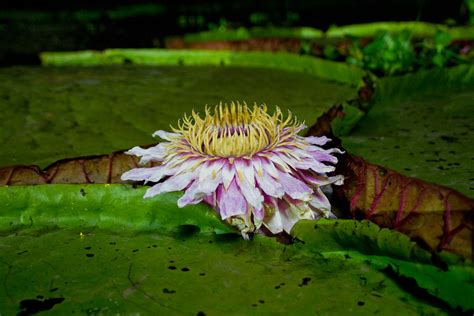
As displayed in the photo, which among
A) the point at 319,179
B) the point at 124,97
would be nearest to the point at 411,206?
the point at 319,179

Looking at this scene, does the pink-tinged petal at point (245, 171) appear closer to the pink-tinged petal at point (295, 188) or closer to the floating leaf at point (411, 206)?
the pink-tinged petal at point (295, 188)

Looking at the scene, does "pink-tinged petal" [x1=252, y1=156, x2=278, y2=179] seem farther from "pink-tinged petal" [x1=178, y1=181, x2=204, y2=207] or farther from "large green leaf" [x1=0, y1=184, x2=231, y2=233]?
"large green leaf" [x1=0, y1=184, x2=231, y2=233]

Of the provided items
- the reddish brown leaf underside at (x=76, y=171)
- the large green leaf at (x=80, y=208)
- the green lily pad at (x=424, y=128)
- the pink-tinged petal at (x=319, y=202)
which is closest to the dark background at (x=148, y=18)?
the green lily pad at (x=424, y=128)

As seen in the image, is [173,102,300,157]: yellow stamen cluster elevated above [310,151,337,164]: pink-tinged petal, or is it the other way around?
[173,102,300,157]: yellow stamen cluster

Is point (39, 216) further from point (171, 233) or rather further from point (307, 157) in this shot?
point (307, 157)

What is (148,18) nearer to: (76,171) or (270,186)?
(76,171)

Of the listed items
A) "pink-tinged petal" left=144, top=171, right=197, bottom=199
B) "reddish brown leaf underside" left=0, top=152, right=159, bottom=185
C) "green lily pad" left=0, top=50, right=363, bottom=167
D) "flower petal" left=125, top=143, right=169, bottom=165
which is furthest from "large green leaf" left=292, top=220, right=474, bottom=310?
"green lily pad" left=0, top=50, right=363, bottom=167
